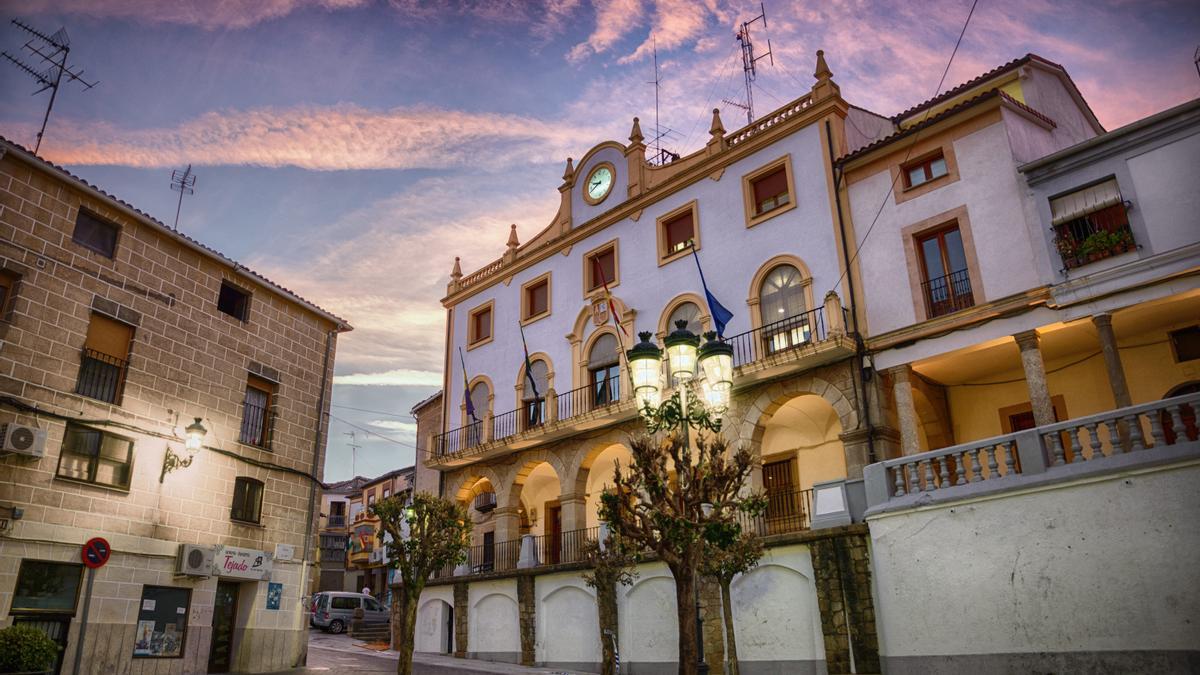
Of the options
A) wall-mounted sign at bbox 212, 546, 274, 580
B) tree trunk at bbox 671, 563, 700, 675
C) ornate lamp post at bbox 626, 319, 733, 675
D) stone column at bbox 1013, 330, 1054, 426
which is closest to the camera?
tree trunk at bbox 671, 563, 700, 675

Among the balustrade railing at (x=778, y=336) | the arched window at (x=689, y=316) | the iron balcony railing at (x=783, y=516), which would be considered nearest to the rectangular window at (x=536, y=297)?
the arched window at (x=689, y=316)

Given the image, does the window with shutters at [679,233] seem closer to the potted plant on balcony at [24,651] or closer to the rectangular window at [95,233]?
the rectangular window at [95,233]

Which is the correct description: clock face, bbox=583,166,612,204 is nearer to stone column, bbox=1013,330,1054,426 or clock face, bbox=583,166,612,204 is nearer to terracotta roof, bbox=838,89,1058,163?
terracotta roof, bbox=838,89,1058,163

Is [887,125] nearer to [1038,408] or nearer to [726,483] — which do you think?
[1038,408]

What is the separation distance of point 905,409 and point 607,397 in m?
9.17

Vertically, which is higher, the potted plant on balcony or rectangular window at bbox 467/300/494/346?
rectangular window at bbox 467/300/494/346

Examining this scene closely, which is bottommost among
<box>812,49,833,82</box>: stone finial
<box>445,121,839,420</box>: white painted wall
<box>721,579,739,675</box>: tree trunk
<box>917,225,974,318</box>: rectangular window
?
<box>721,579,739,675</box>: tree trunk

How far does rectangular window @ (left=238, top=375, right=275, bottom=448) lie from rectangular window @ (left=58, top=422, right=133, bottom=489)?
327 centimetres

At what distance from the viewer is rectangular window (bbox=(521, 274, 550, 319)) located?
89.6ft

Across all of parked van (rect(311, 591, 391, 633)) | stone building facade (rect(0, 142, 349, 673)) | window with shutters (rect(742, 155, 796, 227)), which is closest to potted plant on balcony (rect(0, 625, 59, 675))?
stone building facade (rect(0, 142, 349, 673))

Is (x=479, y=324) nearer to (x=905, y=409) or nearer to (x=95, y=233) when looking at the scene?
(x=95, y=233)

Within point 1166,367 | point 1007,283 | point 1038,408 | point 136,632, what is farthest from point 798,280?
point 136,632

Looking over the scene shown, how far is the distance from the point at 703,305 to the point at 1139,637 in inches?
499

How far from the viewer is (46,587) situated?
1471 cm
